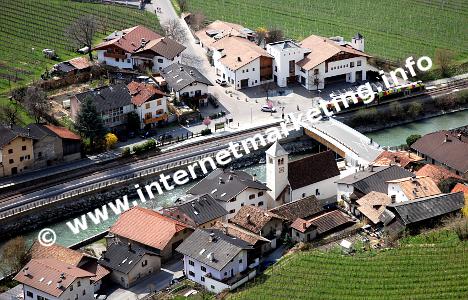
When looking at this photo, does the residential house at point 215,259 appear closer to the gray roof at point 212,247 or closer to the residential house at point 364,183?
the gray roof at point 212,247

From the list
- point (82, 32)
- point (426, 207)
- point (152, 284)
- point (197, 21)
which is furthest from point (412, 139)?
point (82, 32)

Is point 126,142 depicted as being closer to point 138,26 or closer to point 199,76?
point 199,76

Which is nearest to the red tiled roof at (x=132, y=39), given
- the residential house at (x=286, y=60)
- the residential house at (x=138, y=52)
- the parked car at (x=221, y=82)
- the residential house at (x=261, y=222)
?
the residential house at (x=138, y=52)

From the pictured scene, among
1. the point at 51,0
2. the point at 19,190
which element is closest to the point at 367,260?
the point at 19,190

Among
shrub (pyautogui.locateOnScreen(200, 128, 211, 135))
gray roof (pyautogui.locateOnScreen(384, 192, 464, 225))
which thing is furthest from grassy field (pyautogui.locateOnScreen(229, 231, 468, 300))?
shrub (pyautogui.locateOnScreen(200, 128, 211, 135))

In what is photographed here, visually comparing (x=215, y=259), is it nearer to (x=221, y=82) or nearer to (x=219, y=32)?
(x=221, y=82)

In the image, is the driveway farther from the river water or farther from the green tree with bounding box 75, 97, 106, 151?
the green tree with bounding box 75, 97, 106, 151
